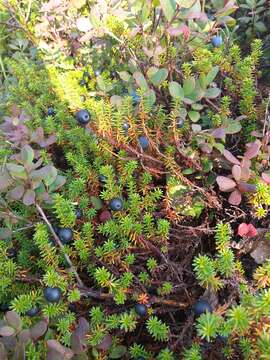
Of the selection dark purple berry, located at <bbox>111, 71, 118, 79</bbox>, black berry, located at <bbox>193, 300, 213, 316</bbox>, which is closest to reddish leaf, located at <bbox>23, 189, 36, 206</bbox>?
black berry, located at <bbox>193, 300, 213, 316</bbox>

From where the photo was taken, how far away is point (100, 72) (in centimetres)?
227

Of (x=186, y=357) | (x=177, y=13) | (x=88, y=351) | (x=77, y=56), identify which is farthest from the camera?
(x=77, y=56)

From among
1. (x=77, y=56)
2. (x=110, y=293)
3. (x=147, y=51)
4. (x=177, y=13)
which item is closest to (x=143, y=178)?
(x=110, y=293)

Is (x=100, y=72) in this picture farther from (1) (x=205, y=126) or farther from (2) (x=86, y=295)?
(2) (x=86, y=295)

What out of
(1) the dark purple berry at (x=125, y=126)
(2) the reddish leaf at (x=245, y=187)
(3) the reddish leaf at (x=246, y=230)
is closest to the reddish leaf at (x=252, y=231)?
(3) the reddish leaf at (x=246, y=230)

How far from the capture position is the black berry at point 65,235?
4.34 feet

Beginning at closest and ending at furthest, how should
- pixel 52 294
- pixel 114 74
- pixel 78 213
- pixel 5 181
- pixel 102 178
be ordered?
pixel 52 294
pixel 5 181
pixel 78 213
pixel 102 178
pixel 114 74

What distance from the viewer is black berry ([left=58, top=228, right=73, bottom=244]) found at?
1.32 metres

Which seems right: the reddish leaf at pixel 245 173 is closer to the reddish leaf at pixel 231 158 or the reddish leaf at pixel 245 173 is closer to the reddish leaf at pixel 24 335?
the reddish leaf at pixel 231 158

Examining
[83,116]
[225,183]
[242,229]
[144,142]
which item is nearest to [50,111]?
[83,116]

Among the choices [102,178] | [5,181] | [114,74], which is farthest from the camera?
[114,74]

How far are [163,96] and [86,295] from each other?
88 centimetres

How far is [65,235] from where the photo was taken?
1.32m

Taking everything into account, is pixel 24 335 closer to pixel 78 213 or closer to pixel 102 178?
pixel 78 213
